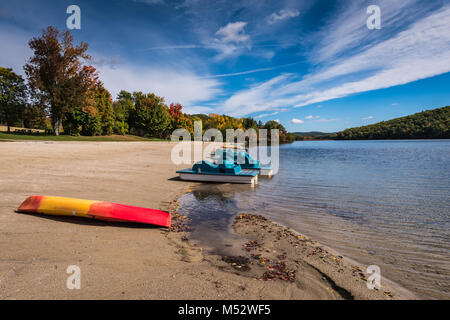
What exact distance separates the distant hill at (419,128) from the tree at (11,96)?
578 ft

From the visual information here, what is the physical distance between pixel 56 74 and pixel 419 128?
173086 mm

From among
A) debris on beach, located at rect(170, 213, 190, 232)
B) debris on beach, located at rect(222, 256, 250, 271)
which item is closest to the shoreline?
debris on beach, located at rect(222, 256, 250, 271)

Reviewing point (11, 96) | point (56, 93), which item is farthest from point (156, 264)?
point (11, 96)

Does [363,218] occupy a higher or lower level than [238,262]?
lower

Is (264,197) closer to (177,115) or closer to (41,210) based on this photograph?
(41,210)

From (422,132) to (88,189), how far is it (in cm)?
17234

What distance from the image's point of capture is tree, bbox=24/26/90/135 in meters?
32.4

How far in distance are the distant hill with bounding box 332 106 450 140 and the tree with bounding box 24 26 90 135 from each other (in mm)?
166471

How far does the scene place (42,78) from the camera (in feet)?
107

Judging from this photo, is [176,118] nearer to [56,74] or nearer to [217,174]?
[56,74]

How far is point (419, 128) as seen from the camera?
127 m

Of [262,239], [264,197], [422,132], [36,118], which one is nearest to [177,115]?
[36,118]

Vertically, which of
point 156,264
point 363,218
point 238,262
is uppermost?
point 156,264

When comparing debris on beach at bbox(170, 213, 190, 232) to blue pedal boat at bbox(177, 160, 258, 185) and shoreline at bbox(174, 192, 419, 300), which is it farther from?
blue pedal boat at bbox(177, 160, 258, 185)
